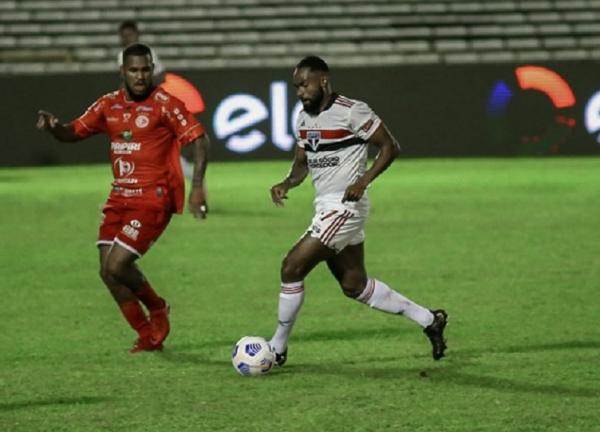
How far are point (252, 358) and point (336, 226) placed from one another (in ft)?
2.70

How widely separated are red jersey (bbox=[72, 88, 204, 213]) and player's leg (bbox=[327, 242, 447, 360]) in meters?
1.15

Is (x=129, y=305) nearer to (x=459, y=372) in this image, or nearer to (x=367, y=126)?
(x=367, y=126)

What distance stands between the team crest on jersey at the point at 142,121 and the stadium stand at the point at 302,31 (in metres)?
16.9

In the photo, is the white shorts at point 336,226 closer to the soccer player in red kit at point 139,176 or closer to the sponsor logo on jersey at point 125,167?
the soccer player in red kit at point 139,176

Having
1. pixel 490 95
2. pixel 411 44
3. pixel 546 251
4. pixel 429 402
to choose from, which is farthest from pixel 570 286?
pixel 411 44

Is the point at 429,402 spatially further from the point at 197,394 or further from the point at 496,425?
the point at 197,394

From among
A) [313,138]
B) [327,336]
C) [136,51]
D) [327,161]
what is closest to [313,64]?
[313,138]

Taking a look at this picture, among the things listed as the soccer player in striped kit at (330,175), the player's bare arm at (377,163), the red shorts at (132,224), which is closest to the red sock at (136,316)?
the red shorts at (132,224)

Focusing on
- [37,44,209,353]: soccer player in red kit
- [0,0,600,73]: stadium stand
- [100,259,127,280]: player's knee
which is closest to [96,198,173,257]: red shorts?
[37,44,209,353]: soccer player in red kit

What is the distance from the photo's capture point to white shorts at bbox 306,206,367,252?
24.5 ft

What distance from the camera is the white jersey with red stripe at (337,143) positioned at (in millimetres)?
7484

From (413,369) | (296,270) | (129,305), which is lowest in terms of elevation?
(413,369)

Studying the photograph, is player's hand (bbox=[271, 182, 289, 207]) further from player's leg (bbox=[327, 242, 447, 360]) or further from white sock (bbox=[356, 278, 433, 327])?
white sock (bbox=[356, 278, 433, 327])

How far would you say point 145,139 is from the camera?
323 inches
